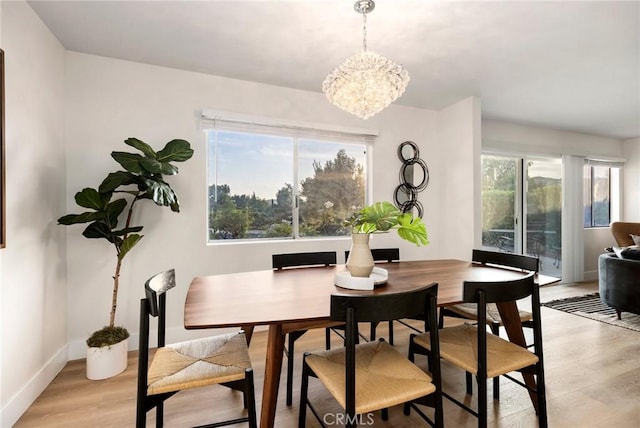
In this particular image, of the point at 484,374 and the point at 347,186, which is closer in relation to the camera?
the point at 484,374

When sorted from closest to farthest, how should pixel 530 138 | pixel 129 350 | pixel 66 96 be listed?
pixel 66 96
pixel 129 350
pixel 530 138

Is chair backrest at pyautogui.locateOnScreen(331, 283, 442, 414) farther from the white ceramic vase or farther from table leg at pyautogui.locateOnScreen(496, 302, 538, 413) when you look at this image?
table leg at pyautogui.locateOnScreen(496, 302, 538, 413)

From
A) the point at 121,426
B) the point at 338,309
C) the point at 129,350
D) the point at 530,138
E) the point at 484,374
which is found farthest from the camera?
the point at 530,138

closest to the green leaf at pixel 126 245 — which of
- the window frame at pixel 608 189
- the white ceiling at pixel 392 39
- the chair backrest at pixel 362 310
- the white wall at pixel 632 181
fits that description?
the white ceiling at pixel 392 39

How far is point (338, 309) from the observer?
1157 millimetres

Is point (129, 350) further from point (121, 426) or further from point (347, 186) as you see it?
point (347, 186)

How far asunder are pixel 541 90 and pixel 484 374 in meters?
3.31

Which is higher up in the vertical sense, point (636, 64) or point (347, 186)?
point (636, 64)

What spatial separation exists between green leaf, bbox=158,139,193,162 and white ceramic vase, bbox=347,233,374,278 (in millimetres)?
1569

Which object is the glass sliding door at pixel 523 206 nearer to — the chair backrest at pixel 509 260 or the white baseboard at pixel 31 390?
the chair backrest at pixel 509 260

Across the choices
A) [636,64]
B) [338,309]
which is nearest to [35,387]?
[338,309]

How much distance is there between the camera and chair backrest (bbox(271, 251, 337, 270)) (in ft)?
7.38

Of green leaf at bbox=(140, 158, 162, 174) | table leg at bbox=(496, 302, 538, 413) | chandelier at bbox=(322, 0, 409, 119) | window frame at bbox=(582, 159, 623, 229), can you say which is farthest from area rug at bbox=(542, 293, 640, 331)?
green leaf at bbox=(140, 158, 162, 174)

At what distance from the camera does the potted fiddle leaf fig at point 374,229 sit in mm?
1707
